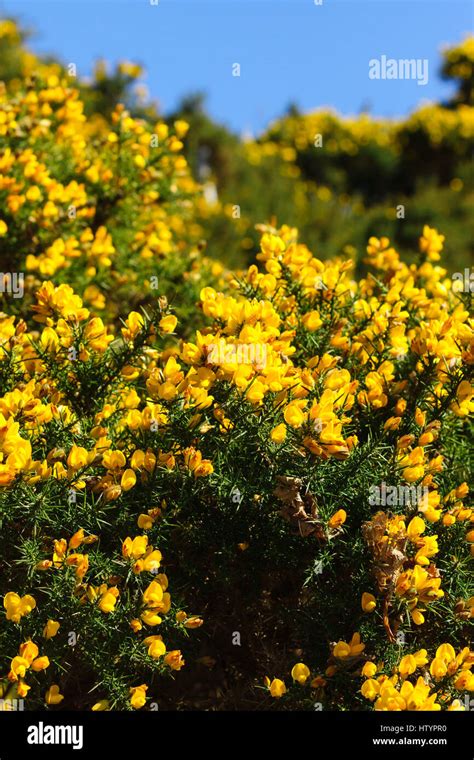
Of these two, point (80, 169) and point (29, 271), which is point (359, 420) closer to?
point (29, 271)

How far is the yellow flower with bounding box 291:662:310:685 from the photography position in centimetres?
234

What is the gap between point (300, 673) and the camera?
2.35m

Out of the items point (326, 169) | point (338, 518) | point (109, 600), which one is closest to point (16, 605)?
point (109, 600)

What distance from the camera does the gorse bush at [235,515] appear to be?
2287 millimetres

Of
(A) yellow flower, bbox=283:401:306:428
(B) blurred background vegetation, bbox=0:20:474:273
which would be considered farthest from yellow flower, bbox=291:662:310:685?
(B) blurred background vegetation, bbox=0:20:474:273

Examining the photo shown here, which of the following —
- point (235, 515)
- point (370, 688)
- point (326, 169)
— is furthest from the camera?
point (326, 169)

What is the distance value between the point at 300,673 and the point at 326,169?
61.9 ft

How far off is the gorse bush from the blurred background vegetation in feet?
4.85

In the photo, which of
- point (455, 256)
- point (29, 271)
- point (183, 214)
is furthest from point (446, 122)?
point (29, 271)

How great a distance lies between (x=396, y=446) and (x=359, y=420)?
0.82 feet

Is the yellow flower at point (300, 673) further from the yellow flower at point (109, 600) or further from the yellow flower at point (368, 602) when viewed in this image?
the yellow flower at point (109, 600)

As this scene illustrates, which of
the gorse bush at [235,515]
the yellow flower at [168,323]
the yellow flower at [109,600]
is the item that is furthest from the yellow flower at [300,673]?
the yellow flower at [168,323]

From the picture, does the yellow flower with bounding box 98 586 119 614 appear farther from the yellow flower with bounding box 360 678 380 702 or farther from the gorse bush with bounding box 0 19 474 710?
the yellow flower with bounding box 360 678 380 702

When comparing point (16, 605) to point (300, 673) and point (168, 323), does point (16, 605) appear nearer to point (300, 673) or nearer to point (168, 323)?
point (300, 673)
